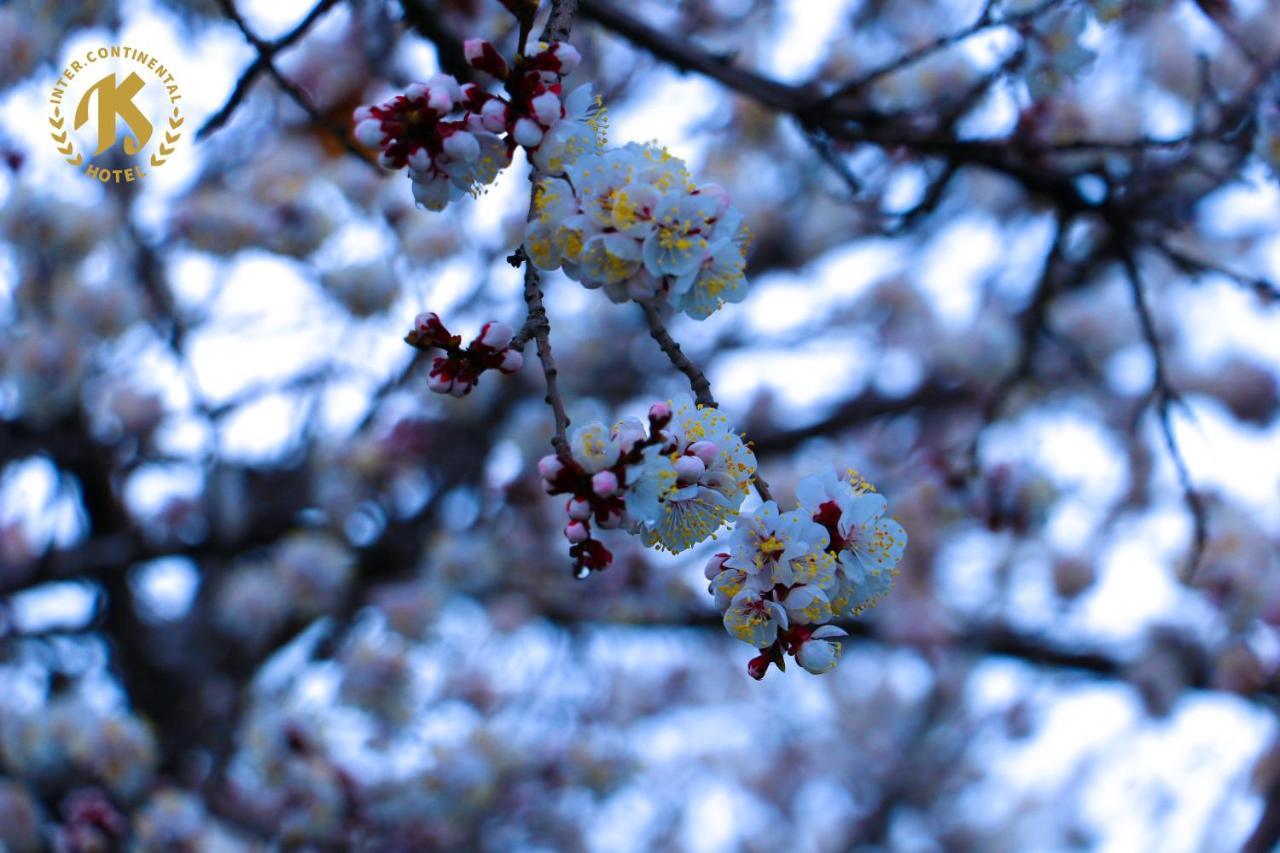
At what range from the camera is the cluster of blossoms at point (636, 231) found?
3.28ft

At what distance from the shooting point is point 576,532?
3.03ft

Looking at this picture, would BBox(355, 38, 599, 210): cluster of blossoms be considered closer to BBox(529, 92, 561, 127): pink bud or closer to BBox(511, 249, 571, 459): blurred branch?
BBox(529, 92, 561, 127): pink bud

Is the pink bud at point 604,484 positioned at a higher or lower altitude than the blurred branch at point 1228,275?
lower

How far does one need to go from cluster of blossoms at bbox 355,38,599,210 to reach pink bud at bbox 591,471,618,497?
0.30m

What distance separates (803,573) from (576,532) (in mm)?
231

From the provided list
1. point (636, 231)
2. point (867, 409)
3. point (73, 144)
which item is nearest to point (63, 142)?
point (73, 144)

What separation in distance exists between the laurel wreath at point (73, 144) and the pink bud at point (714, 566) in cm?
195

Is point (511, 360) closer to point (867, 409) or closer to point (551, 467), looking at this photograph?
point (551, 467)

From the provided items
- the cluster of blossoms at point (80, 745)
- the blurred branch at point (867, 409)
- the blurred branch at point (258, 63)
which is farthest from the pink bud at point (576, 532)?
the blurred branch at point (867, 409)

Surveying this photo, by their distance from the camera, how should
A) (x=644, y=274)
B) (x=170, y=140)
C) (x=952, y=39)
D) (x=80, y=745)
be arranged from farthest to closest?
1. (x=80, y=745)
2. (x=170, y=140)
3. (x=952, y=39)
4. (x=644, y=274)

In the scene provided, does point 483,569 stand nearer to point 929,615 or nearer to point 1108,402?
point 929,615

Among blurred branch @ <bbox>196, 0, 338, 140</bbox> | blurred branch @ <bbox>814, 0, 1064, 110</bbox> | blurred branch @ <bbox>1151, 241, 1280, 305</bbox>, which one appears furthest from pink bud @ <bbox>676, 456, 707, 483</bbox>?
blurred branch @ <bbox>1151, 241, 1280, 305</bbox>

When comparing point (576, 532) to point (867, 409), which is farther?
point (867, 409)

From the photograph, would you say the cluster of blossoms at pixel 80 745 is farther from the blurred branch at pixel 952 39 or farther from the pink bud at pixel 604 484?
the pink bud at pixel 604 484
